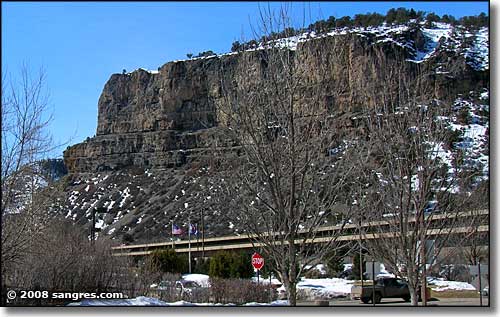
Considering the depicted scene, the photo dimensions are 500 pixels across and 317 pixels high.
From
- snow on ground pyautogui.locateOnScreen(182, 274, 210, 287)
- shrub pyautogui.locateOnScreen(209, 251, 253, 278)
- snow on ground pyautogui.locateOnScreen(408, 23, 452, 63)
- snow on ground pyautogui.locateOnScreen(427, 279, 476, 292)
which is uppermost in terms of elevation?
snow on ground pyautogui.locateOnScreen(408, 23, 452, 63)

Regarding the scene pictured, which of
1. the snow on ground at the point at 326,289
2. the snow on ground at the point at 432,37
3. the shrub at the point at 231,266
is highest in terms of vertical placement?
the snow on ground at the point at 432,37

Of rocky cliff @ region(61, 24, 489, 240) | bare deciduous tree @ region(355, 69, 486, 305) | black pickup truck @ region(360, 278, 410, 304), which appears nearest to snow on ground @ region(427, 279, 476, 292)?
black pickup truck @ region(360, 278, 410, 304)

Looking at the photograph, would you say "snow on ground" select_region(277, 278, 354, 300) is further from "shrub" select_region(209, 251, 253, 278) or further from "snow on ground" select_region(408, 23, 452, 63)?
"snow on ground" select_region(408, 23, 452, 63)

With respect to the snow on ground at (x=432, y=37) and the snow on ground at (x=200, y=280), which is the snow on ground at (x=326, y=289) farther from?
the snow on ground at (x=432, y=37)

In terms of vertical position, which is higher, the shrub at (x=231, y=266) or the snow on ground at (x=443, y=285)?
the shrub at (x=231, y=266)

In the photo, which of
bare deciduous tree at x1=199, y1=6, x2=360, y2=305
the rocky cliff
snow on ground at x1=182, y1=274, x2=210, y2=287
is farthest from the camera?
snow on ground at x1=182, y1=274, x2=210, y2=287

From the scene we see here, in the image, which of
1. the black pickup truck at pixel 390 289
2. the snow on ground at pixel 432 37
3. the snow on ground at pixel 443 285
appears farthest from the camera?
the snow on ground at pixel 443 285

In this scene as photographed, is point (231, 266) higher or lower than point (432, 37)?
lower

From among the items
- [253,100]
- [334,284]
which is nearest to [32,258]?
[253,100]

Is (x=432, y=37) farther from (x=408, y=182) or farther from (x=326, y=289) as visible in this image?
(x=326, y=289)

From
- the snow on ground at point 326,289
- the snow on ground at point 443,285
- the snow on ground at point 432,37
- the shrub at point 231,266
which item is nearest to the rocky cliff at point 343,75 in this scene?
the snow on ground at point 432,37

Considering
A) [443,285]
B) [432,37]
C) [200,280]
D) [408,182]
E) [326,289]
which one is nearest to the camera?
[408,182]

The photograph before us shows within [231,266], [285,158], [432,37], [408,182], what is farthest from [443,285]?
[285,158]

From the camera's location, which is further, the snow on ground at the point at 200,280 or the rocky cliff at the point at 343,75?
the snow on ground at the point at 200,280
